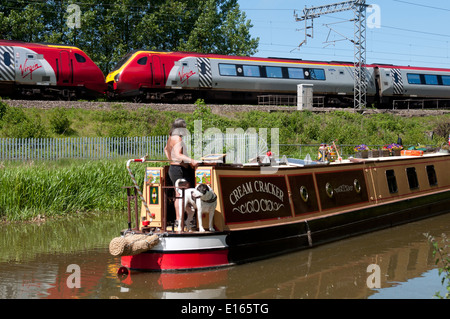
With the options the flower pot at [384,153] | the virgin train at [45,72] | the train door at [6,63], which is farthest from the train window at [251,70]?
the flower pot at [384,153]

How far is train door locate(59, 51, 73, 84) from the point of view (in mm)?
25812

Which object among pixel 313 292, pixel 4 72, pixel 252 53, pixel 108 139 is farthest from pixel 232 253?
pixel 252 53

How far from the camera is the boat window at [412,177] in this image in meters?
14.6

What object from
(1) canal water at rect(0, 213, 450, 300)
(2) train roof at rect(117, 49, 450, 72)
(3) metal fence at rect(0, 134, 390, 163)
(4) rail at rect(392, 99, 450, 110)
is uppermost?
(2) train roof at rect(117, 49, 450, 72)

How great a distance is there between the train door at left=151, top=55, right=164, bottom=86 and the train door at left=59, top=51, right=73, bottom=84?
381cm

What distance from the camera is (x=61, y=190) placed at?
556 inches

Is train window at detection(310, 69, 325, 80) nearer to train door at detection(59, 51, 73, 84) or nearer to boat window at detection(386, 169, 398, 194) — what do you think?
train door at detection(59, 51, 73, 84)

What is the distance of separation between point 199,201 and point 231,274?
4.09 ft

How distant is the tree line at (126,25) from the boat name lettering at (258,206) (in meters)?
29.5

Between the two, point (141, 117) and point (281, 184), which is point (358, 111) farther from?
point (281, 184)

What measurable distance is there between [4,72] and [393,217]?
1784 cm

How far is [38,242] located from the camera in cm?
1145

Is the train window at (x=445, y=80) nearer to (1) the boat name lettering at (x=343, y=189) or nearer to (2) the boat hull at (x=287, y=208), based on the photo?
(2) the boat hull at (x=287, y=208)

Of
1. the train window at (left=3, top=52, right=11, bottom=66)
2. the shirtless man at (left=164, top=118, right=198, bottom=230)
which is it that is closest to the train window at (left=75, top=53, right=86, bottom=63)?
the train window at (left=3, top=52, right=11, bottom=66)
